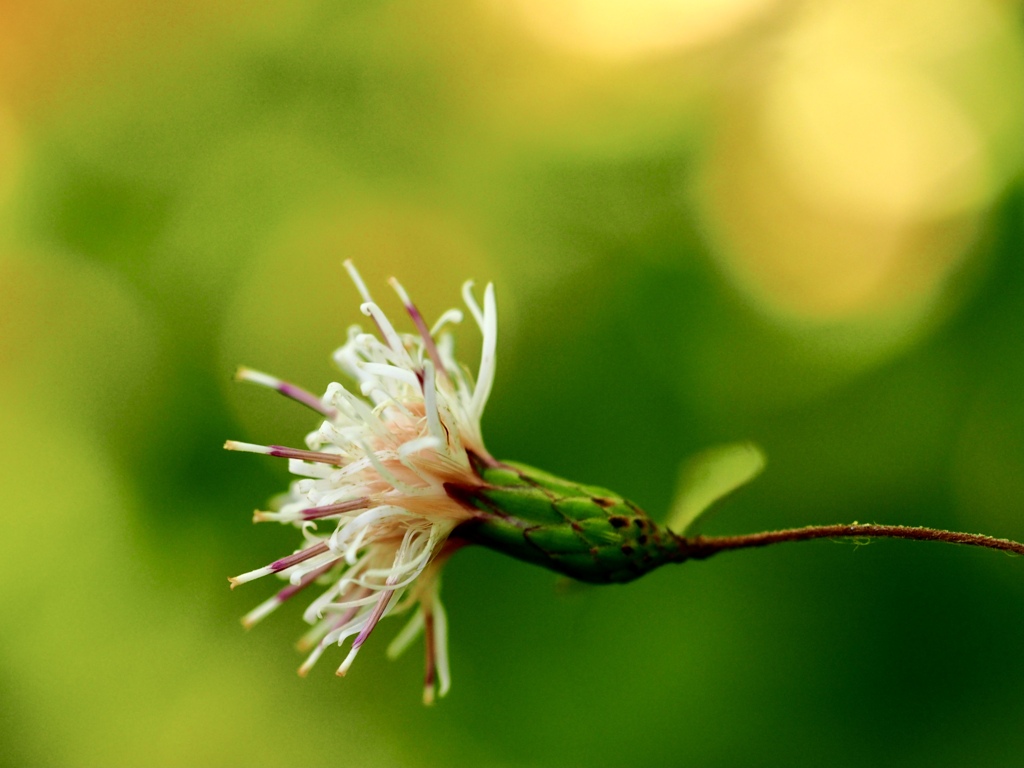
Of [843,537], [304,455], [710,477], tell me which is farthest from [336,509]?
[843,537]

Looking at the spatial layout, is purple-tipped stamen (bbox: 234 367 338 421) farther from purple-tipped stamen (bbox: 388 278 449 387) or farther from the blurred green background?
the blurred green background

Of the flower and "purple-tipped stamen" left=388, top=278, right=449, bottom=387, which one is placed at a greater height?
"purple-tipped stamen" left=388, top=278, right=449, bottom=387

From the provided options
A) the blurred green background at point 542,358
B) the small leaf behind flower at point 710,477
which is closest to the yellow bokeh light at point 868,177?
the blurred green background at point 542,358

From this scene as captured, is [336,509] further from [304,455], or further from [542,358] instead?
[542,358]

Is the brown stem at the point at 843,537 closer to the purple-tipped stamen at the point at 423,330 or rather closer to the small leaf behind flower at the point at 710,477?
the small leaf behind flower at the point at 710,477

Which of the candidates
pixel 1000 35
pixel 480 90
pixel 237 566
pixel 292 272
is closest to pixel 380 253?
pixel 292 272

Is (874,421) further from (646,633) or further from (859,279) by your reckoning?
(646,633)

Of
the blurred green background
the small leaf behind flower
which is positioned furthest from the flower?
the blurred green background
